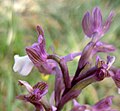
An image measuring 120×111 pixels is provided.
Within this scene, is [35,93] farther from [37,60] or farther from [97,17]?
[97,17]

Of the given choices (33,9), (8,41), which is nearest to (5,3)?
(33,9)

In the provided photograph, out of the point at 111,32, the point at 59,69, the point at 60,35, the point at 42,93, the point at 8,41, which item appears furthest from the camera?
the point at 60,35

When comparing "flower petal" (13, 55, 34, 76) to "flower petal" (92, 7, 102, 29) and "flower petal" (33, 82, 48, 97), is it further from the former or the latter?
"flower petal" (92, 7, 102, 29)

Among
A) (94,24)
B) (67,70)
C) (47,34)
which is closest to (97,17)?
(94,24)

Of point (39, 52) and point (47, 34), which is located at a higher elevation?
point (39, 52)

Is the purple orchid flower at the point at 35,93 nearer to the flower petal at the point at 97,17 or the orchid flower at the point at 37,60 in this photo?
the orchid flower at the point at 37,60

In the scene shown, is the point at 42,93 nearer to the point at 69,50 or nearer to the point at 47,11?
the point at 69,50

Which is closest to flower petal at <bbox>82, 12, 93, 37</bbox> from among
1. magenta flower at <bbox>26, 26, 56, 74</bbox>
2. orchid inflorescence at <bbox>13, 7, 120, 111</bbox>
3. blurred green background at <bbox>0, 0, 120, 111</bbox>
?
orchid inflorescence at <bbox>13, 7, 120, 111</bbox>
